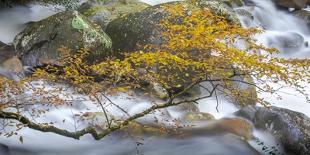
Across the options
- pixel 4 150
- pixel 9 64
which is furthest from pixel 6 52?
pixel 4 150

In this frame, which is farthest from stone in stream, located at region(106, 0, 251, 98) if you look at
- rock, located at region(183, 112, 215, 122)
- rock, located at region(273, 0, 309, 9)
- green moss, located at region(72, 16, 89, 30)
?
rock, located at region(273, 0, 309, 9)

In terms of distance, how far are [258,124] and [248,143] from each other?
0.48 m

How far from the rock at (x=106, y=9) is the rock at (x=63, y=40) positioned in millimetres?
1310

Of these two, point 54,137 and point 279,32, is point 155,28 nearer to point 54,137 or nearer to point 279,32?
point 54,137

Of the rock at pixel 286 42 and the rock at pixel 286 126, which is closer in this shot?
the rock at pixel 286 126

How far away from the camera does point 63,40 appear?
8.58 meters

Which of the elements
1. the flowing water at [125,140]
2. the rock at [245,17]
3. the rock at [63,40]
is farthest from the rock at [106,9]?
the rock at [245,17]

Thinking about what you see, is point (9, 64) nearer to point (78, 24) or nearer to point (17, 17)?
point (78, 24)

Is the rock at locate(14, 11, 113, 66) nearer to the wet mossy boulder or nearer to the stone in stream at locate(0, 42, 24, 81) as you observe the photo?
the stone in stream at locate(0, 42, 24, 81)

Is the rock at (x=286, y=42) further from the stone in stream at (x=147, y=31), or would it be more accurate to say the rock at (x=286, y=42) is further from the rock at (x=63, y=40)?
the rock at (x=63, y=40)

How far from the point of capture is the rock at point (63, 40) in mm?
8539

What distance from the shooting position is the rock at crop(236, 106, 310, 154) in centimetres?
688

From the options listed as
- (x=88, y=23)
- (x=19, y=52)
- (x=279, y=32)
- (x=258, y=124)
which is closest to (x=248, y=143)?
(x=258, y=124)

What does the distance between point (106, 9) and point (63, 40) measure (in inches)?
95.5
